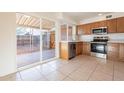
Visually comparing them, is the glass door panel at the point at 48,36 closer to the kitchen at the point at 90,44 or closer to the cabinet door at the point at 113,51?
the kitchen at the point at 90,44

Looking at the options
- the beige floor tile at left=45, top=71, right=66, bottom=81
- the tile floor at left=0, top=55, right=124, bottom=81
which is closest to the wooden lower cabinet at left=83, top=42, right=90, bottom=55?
the tile floor at left=0, top=55, right=124, bottom=81

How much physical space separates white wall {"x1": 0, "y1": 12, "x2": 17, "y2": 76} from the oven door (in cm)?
440

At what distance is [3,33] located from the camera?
10.2ft

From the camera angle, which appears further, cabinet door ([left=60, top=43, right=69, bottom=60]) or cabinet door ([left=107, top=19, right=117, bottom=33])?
cabinet door ([left=60, top=43, right=69, bottom=60])

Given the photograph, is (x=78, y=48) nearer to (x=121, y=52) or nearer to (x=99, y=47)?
(x=99, y=47)

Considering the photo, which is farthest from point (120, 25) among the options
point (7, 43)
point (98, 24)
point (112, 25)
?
point (7, 43)

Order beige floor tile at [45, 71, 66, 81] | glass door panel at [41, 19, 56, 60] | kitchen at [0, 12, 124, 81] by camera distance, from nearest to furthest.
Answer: beige floor tile at [45, 71, 66, 81] < kitchen at [0, 12, 124, 81] < glass door panel at [41, 19, 56, 60]

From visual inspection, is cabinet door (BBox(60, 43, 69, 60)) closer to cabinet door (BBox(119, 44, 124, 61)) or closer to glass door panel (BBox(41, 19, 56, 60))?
glass door panel (BBox(41, 19, 56, 60))

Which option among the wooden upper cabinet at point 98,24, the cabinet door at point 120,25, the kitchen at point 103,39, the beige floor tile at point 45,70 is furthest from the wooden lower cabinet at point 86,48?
the beige floor tile at point 45,70

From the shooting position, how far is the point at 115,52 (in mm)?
5160

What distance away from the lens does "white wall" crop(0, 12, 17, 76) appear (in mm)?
3080

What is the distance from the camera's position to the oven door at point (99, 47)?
225 inches
